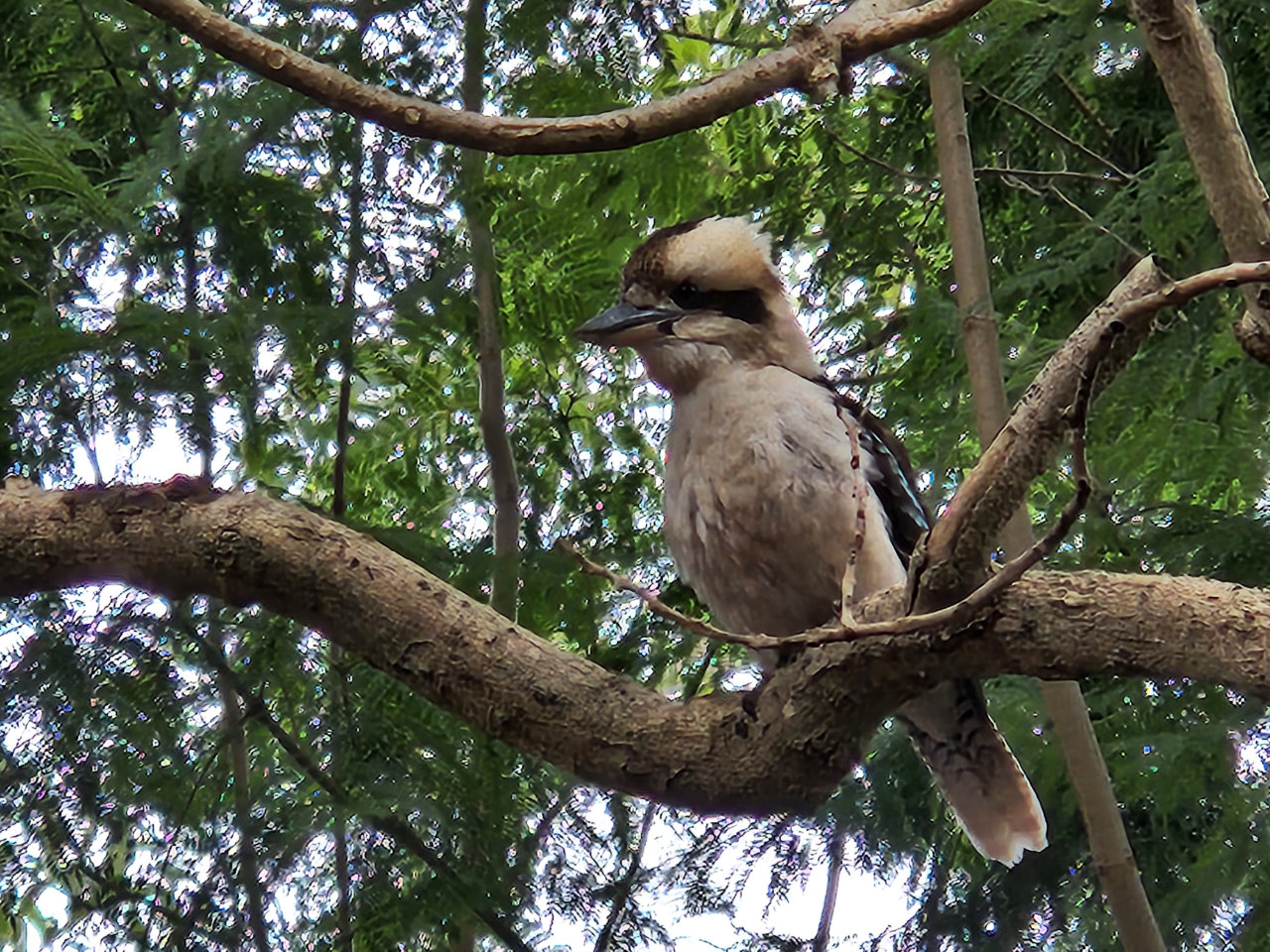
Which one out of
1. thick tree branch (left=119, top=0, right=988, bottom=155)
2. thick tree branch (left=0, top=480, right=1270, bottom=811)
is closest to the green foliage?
thick tree branch (left=0, top=480, right=1270, bottom=811)

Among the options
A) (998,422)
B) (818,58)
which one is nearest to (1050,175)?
(998,422)

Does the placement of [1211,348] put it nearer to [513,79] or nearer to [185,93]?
[513,79]

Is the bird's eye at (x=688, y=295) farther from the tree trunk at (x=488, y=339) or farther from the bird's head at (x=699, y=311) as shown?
the tree trunk at (x=488, y=339)

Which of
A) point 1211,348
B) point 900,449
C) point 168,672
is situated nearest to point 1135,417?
point 1211,348

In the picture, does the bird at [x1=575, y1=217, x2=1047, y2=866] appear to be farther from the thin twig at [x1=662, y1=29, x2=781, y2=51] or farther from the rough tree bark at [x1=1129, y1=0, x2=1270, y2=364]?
the rough tree bark at [x1=1129, y1=0, x2=1270, y2=364]

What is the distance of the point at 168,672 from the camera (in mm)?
2357

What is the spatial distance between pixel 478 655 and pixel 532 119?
53 cm

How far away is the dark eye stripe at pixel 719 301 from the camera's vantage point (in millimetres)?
2238

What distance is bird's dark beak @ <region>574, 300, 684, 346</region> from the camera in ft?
7.18

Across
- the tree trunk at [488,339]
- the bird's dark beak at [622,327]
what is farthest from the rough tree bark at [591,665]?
the tree trunk at [488,339]

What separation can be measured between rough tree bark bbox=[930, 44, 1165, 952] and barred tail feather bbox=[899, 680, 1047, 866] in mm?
100

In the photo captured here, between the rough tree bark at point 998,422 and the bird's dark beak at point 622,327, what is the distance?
48 cm

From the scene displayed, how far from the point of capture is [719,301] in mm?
2246

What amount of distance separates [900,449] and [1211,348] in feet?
1.63
